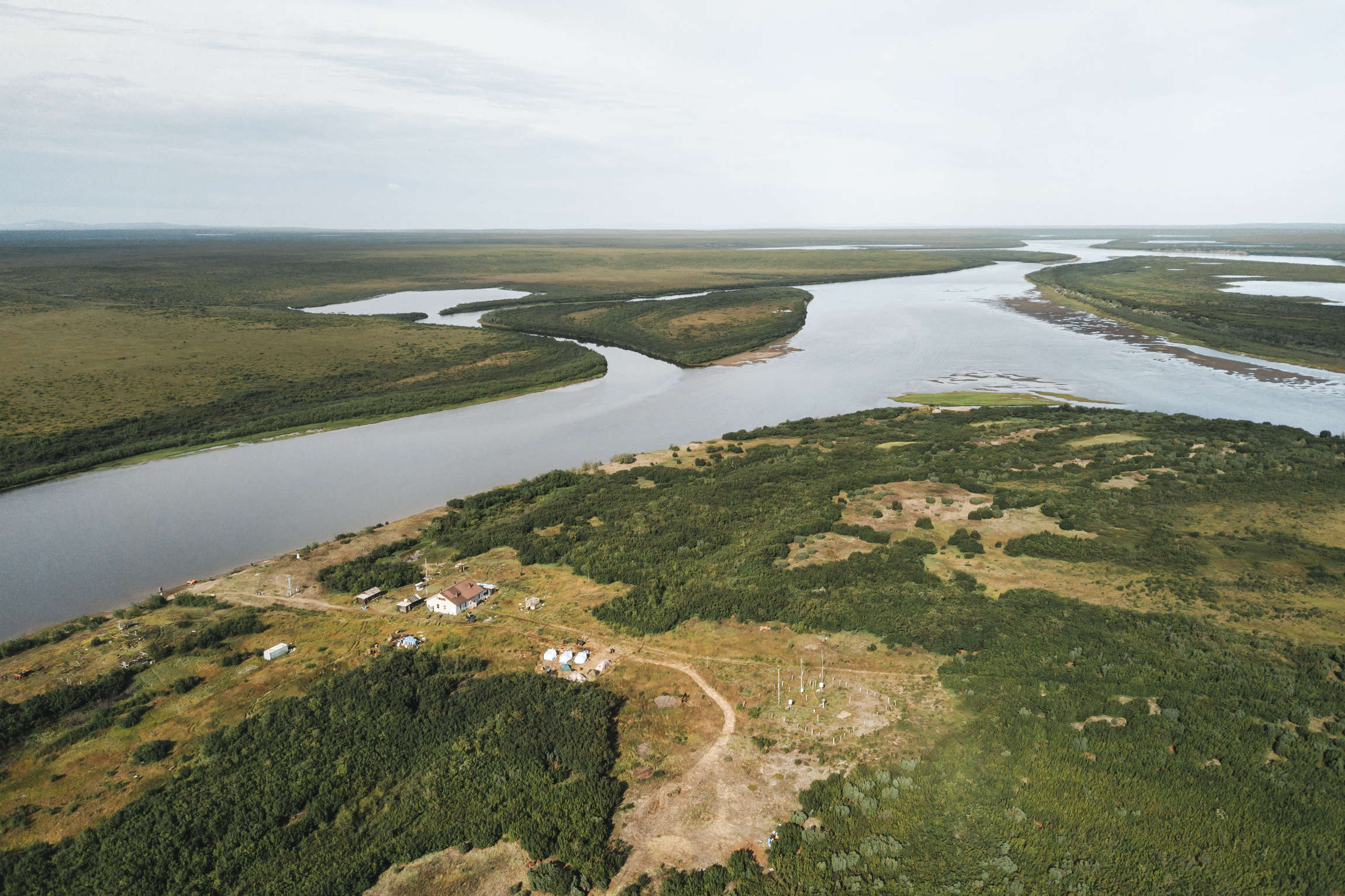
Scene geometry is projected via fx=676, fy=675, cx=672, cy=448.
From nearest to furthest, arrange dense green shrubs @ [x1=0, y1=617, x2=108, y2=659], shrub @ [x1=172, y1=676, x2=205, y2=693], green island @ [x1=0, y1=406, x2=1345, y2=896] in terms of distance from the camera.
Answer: green island @ [x1=0, y1=406, x2=1345, y2=896] < shrub @ [x1=172, y1=676, x2=205, y2=693] < dense green shrubs @ [x1=0, y1=617, x2=108, y2=659]

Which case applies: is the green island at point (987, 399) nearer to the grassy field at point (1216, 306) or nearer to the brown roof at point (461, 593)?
the grassy field at point (1216, 306)

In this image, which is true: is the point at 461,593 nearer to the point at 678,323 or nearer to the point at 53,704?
the point at 53,704

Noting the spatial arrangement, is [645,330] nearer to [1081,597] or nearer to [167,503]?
[167,503]

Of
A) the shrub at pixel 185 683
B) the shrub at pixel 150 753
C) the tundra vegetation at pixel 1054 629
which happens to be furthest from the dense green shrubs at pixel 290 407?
the shrub at pixel 150 753

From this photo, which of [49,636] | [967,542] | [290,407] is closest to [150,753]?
[49,636]

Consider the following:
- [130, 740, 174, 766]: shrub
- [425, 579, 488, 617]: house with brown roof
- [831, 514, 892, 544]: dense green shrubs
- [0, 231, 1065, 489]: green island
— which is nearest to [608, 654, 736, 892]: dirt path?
[425, 579, 488, 617]: house with brown roof

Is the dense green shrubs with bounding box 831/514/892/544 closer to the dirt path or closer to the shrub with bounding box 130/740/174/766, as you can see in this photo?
the dirt path

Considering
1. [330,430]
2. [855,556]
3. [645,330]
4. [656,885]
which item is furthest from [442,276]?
[656,885]
